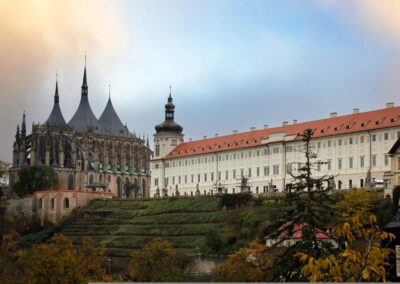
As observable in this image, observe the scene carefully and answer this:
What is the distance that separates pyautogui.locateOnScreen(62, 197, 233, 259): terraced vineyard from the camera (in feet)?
197

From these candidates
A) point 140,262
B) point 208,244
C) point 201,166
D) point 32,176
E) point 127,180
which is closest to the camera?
point 140,262

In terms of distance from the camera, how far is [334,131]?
68312 mm

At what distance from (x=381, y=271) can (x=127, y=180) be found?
102623 mm

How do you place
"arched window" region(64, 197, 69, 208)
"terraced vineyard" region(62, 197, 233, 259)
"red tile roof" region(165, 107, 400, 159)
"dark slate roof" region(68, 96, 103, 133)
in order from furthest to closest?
"dark slate roof" region(68, 96, 103, 133)
"arched window" region(64, 197, 69, 208)
"red tile roof" region(165, 107, 400, 159)
"terraced vineyard" region(62, 197, 233, 259)

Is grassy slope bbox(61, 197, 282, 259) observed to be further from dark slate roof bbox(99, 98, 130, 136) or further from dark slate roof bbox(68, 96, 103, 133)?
dark slate roof bbox(99, 98, 130, 136)

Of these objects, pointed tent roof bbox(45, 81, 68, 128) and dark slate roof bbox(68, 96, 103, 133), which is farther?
dark slate roof bbox(68, 96, 103, 133)

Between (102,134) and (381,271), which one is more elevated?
(102,134)

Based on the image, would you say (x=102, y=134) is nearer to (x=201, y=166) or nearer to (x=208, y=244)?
(x=201, y=166)

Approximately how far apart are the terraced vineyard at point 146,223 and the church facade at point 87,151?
16811 millimetres

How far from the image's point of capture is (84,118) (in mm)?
116062

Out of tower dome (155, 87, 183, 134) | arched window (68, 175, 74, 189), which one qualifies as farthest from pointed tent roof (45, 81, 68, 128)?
tower dome (155, 87, 183, 134)

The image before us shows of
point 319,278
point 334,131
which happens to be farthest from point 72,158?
point 319,278

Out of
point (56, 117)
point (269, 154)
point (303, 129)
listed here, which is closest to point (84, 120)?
point (56, 117)

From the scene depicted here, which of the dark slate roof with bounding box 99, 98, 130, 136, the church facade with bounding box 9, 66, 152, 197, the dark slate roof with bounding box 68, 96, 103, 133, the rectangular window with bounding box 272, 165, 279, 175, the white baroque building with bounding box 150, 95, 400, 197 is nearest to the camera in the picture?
the white baroque building with bounding box 150, 95, 400, 197
